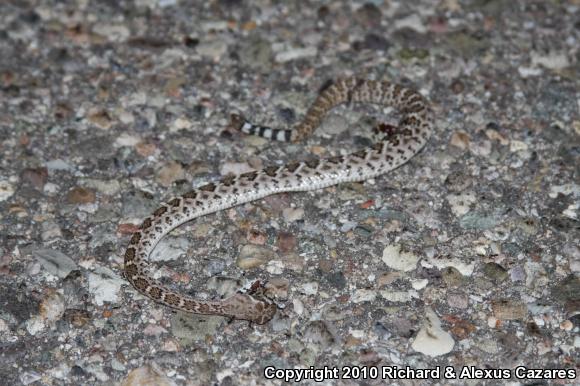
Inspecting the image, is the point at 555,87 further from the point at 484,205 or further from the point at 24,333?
the point at 24,333

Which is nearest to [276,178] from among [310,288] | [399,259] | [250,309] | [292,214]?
[292,214]

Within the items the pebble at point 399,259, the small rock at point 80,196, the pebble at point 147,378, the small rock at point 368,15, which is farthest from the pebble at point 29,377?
the small rock at point 368,15

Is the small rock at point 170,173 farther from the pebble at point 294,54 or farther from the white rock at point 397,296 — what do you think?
the white rock at point 397,296

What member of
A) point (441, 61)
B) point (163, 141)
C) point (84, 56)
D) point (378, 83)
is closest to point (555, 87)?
point (441, 61)

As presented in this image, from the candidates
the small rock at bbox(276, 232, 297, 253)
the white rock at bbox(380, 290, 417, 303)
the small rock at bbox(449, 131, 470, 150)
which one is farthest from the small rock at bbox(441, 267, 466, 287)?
the small rock at bbox(449, 131, 470, 150)

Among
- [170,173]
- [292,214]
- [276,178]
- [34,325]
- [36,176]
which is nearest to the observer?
[34,325]

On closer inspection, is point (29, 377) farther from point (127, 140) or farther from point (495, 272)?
point (495, 272)
